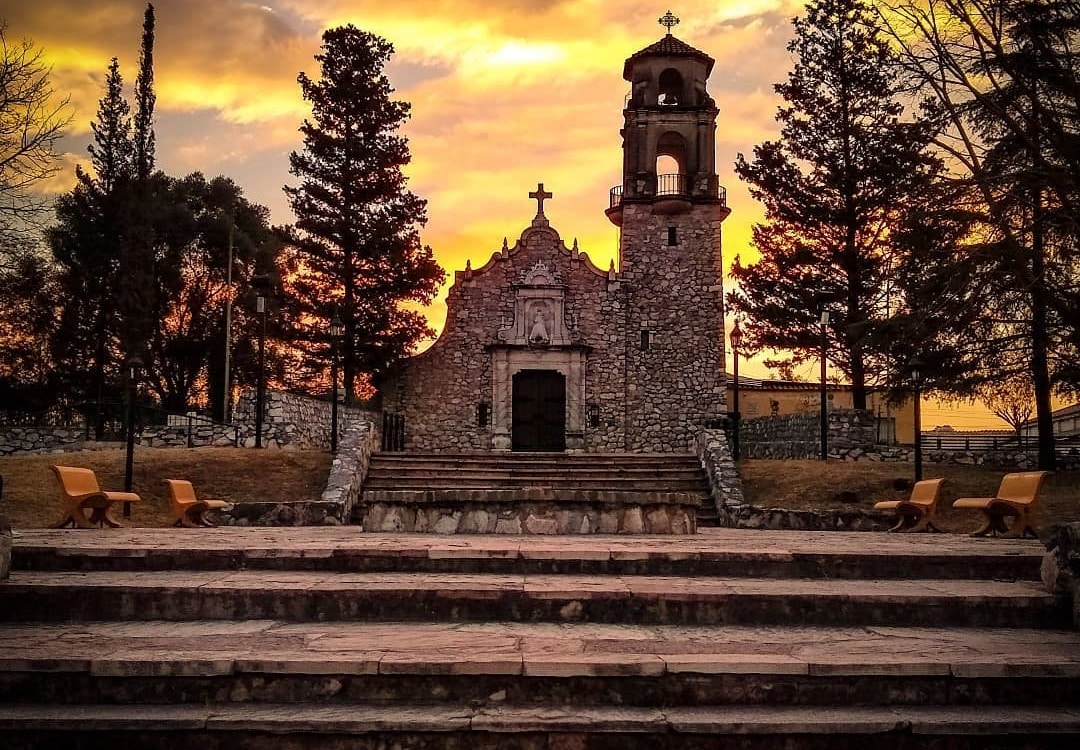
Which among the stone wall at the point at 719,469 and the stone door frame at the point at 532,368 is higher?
the stone door frame at the point at 532,368

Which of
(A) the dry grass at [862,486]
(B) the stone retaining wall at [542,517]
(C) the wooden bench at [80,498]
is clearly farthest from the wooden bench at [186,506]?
(A) the dry grass at [862,486]

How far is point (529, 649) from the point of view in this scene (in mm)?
5223

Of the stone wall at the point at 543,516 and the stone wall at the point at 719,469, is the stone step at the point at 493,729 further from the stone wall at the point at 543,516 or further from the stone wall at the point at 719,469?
the stone wall at the point at 719,469

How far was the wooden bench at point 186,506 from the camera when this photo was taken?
11.9 metres

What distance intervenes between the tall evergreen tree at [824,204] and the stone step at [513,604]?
1990 centimetres

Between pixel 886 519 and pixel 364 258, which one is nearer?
pixel 886 519

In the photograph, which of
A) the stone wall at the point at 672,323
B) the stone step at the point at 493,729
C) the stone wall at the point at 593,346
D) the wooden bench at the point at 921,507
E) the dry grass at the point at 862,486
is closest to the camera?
the stone step at the point at 493,729

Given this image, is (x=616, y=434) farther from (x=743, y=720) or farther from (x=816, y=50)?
(x=743, y=720)

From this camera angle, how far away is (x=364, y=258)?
93.4ft

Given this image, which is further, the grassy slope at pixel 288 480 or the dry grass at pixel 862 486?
the dry grass at pixel 862 486

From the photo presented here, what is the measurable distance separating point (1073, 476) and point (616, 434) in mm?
12118

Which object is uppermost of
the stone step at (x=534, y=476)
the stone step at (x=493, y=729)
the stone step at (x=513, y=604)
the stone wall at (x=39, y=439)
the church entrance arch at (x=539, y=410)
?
the church entrance arch at (x=539, y=410)

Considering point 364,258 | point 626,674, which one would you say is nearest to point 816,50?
point 364,258

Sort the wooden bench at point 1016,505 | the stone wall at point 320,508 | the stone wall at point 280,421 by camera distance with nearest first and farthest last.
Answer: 1. the wooden bench at point 1016,505
2. the stone wall at point 320,508
3. the stone wall at point 280,421
